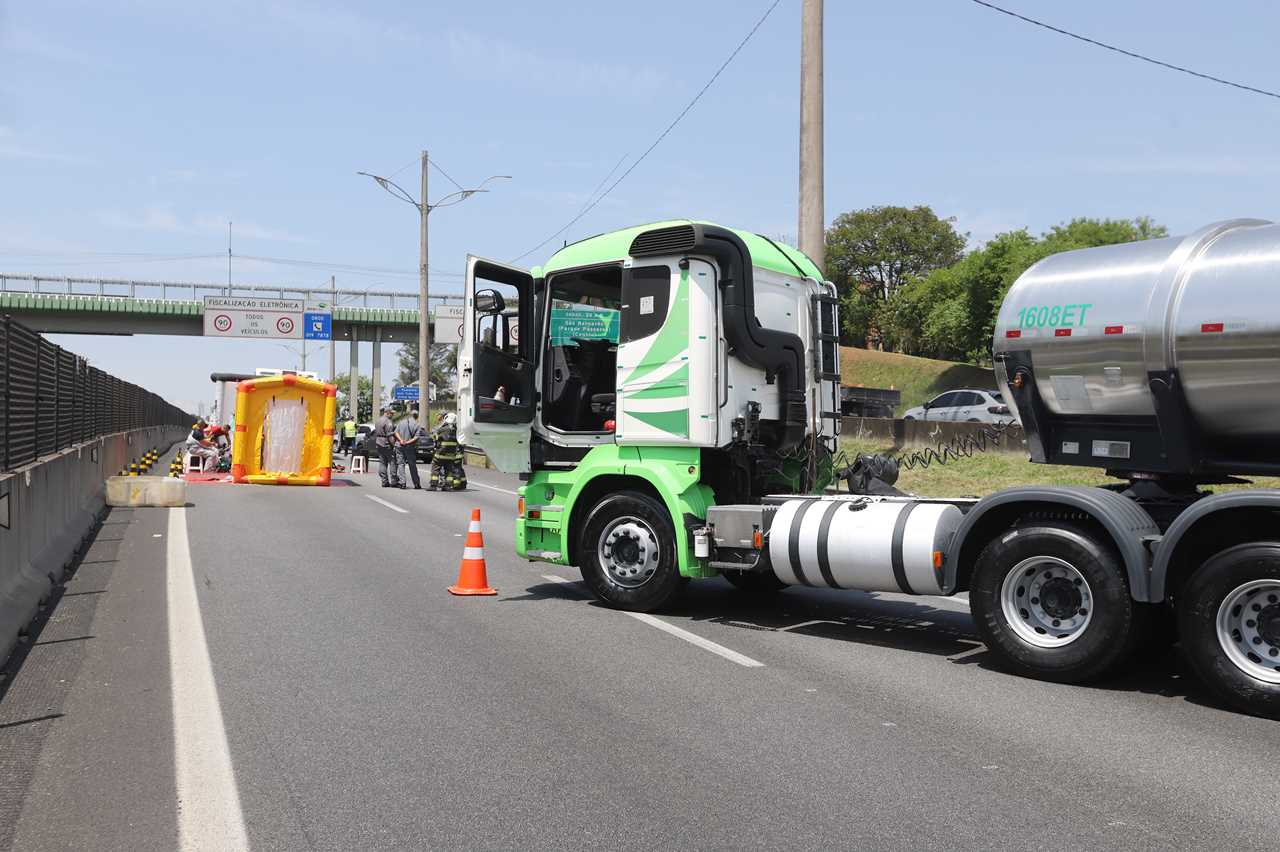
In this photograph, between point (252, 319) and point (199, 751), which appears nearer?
point (199, 751)

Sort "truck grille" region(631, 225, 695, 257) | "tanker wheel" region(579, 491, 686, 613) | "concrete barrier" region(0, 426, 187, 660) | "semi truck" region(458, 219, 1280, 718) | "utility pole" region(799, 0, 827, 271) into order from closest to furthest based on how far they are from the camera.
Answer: "semi truck" region(458, 219, 1280, 718)
"concrete barrier" region(0, 426, 187, 660)
"truck grille" region(631, 225, 695, 257)
"tanker wheel" region(579, 491, 686, 613)
"utility pole" region(799, 0, 827, 271)

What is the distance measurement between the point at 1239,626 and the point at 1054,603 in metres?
1.04

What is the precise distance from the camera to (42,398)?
12492mm

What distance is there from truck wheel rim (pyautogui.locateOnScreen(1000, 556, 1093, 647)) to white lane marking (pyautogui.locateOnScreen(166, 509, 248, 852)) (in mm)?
4531

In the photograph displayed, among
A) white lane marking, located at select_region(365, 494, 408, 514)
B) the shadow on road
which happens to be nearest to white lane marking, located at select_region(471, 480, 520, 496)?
white lane marking, located at select_region(365, 494, 408, 514)

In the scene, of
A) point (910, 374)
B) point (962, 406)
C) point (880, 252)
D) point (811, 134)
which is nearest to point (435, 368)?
point (880, 252)

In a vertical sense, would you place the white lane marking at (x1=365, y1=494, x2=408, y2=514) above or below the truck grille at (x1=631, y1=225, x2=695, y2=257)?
below

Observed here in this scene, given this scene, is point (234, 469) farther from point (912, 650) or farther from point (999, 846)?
point (999, 846)

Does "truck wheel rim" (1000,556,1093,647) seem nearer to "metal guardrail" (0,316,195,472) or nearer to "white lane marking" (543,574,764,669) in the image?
"white lane marking" (543,574,764,669)

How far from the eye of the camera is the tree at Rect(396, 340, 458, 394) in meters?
107

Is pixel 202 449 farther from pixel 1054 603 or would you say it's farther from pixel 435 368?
pixel 435 368

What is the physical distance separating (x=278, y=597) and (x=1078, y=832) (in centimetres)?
695

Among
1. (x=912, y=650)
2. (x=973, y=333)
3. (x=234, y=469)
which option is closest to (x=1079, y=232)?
(x=973, y=333)

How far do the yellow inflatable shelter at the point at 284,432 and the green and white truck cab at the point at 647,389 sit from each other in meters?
15.2
